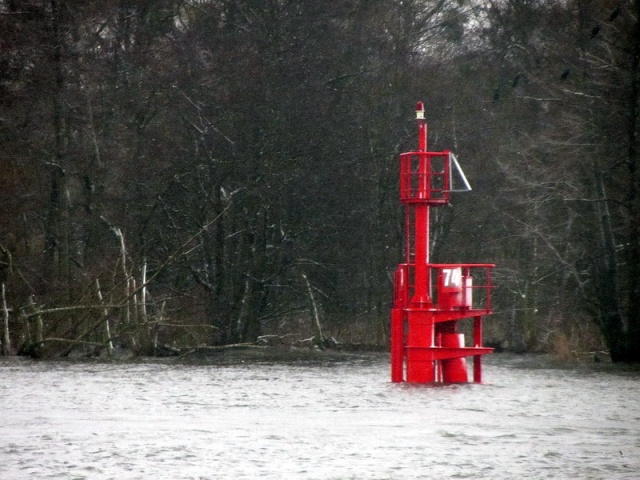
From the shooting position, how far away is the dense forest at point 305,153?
112ft

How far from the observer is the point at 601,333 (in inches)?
1305

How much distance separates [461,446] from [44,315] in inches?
671

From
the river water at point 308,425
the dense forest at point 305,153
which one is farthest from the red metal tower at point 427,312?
the dense forest at point 305,153

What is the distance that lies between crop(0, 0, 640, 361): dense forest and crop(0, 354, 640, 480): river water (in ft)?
24.3

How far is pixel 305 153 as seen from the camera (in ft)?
129

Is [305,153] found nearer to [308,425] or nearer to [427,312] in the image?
[427,312]

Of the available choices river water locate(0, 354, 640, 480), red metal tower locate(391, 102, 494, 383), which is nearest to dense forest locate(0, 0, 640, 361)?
river water locate(0, 354, 640, 480)

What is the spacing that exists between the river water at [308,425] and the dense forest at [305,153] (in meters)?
7.39

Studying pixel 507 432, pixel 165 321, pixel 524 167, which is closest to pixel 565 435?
pixel 507 432

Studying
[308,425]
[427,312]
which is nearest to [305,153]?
[427,312]

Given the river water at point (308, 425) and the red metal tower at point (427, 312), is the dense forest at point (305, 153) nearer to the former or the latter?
the river water at point (308, 425)

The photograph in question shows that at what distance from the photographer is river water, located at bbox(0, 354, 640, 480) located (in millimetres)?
13945

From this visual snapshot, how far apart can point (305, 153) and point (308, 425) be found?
859 inches

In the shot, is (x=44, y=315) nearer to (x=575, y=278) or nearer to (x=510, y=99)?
(x=575, y=278)
